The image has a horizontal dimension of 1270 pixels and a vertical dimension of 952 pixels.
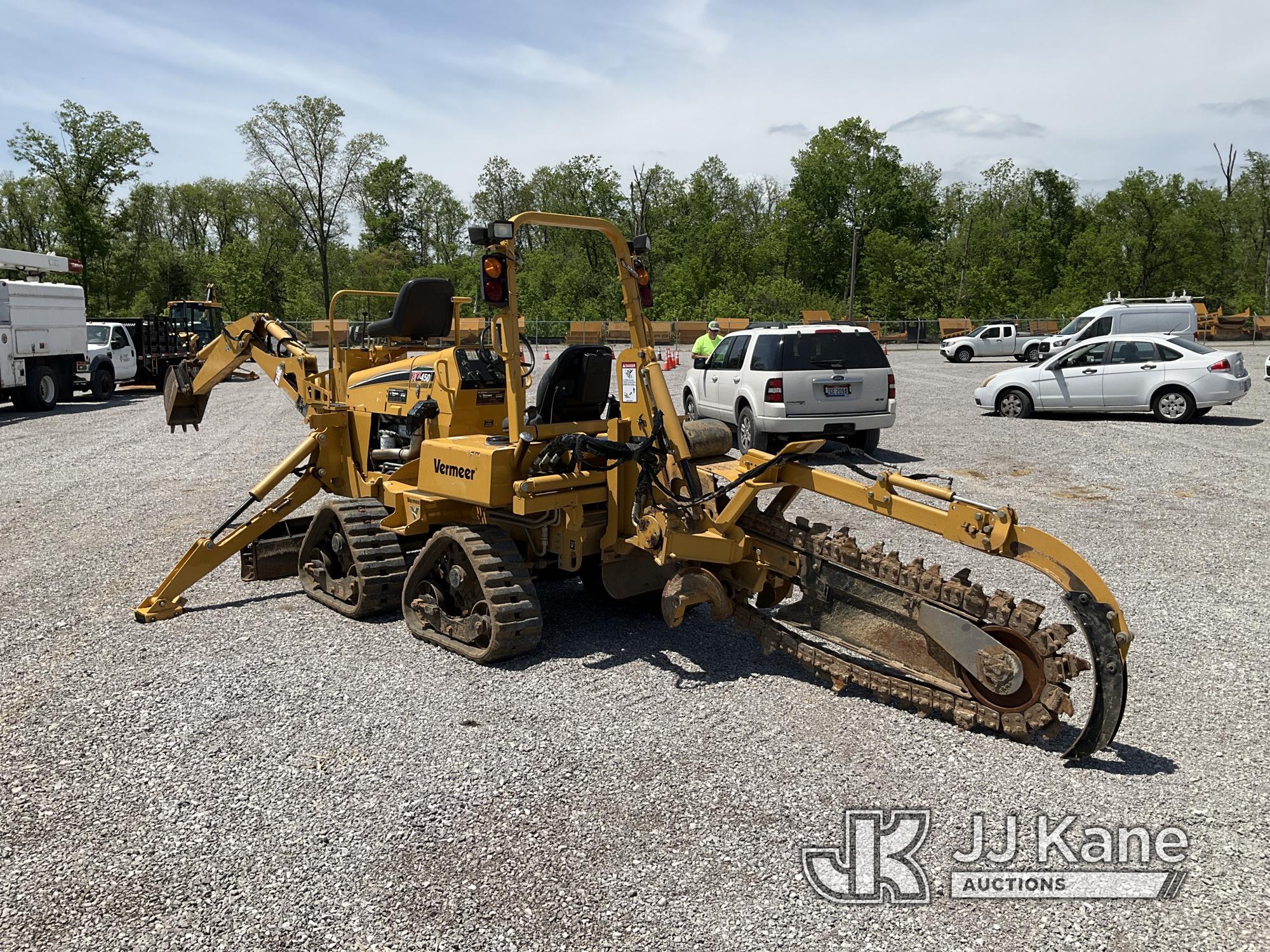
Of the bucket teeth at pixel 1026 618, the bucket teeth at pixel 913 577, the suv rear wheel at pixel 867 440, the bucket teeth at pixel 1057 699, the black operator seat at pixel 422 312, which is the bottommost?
the bucket teeth at pixel 1057 699

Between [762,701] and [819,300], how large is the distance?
198 feet

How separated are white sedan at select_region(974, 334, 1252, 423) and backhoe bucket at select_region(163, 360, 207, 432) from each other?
1480 cm

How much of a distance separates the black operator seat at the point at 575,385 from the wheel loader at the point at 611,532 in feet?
0.05

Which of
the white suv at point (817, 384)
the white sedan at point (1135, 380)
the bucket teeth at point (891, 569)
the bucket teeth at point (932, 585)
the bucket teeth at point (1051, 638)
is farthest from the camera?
the white sedan at point (1135, 380)

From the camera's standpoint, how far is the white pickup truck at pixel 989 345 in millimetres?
39844

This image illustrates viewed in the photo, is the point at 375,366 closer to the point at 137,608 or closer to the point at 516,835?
the point at 137,608

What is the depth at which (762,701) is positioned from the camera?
17.5 ft

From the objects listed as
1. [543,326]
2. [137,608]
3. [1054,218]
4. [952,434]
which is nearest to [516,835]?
[137,608]

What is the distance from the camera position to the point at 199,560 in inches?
281

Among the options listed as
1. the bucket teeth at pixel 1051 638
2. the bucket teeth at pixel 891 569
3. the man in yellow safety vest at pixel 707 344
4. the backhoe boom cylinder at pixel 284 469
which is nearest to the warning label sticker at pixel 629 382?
the bucket teeth at pixel 891 569

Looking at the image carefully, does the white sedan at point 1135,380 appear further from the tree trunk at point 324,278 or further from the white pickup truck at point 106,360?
the tree trunk at point 324,278

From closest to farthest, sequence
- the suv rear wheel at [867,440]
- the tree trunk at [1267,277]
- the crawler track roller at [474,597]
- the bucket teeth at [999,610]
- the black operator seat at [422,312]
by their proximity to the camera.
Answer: the bucket teeth at [999,610]
the crawler track roller at [474,597]
the black operator seat at [422,312]
the suv rear wheel at [867,440]
the tree trunk at [1267,277]

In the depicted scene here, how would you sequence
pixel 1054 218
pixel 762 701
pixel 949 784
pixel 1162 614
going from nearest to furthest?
1. pixel 949 784
2. pixel 762 701
3. pixel 1162 614
4. pixel 1054 218

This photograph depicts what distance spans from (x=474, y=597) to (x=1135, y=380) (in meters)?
15.1
